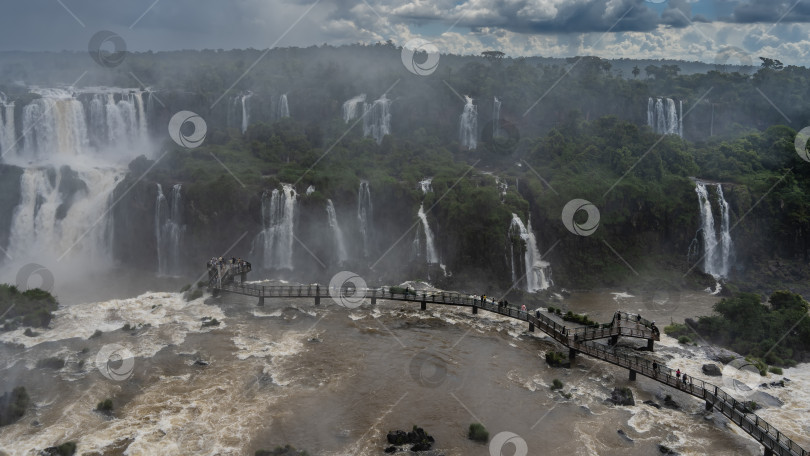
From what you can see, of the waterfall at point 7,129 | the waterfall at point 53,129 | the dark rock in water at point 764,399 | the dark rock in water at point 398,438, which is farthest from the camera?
the waterfall at point 53,129

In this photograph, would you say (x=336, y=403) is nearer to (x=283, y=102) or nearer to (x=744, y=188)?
(x=744, y=188)

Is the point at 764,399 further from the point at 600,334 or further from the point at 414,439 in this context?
the point at 414,439

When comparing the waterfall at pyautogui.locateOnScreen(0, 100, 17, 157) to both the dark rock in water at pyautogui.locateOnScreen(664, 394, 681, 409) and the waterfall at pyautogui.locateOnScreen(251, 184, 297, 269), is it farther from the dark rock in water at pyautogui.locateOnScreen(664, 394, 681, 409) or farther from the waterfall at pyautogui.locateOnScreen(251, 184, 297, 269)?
the dark rock in water at pyautogui.locateOnScreen(664, 394, 681, 409)

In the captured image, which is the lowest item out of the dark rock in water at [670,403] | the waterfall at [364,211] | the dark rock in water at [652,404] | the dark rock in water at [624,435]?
the dark rock in water at [624,435]

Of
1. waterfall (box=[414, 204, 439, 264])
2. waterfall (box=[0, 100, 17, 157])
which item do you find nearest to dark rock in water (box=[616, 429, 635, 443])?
waterfall (box=[414, 204, 439, 264])

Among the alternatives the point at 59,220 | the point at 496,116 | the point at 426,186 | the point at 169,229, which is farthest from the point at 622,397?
the point at 496,116

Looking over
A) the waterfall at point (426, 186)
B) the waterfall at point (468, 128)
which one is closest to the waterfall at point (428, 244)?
the waterfall at point (426, 186)

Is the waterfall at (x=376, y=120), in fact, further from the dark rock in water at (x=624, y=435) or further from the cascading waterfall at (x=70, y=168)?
the dark rock in water at (x=624, y=435)
